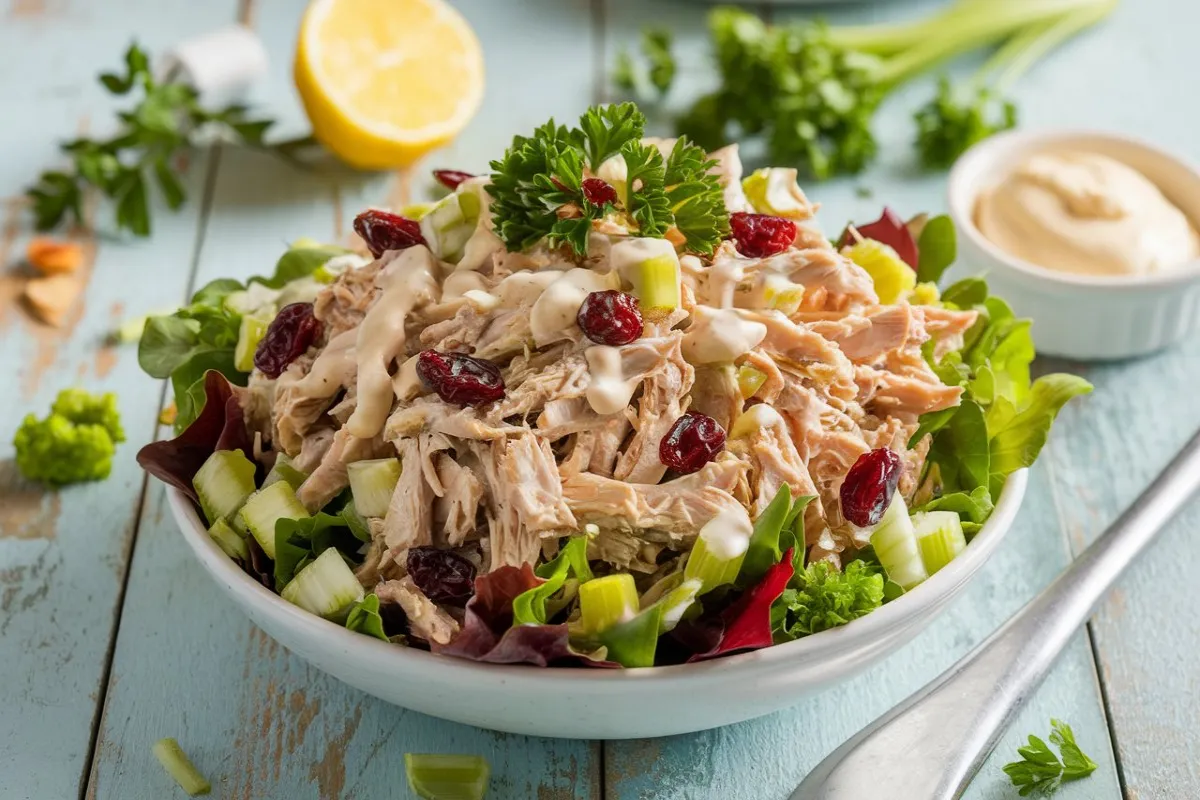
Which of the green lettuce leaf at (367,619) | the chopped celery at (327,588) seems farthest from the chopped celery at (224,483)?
the green lettuce leaf at (367,619)

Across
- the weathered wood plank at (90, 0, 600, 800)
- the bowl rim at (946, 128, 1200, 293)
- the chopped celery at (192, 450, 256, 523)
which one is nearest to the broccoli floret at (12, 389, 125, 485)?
the weathered wood plank at (90, 0, 600, 800)

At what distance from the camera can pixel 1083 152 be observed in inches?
206

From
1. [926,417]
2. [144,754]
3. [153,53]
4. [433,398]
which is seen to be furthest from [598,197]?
[153,53]

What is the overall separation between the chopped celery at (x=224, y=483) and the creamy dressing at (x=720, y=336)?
44.4 inches

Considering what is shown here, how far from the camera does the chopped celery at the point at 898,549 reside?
3062mm

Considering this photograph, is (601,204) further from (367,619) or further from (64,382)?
(64,382)

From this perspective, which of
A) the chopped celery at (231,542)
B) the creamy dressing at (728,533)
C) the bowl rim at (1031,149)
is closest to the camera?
the creamy dressing at (728,533)

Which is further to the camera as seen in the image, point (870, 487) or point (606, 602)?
point (870, 487)

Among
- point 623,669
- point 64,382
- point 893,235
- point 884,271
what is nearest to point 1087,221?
point 893,235

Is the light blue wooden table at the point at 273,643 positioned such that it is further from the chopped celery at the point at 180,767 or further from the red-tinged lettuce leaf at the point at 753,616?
the red-tinged lettuce leaf at the point at 753,616

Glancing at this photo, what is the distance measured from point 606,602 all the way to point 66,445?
88.1 inches

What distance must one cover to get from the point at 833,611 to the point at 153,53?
193 inches

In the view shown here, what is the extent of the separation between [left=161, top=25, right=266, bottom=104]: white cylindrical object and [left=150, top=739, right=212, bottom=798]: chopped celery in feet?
11.4

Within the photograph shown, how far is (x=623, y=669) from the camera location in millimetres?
2781
